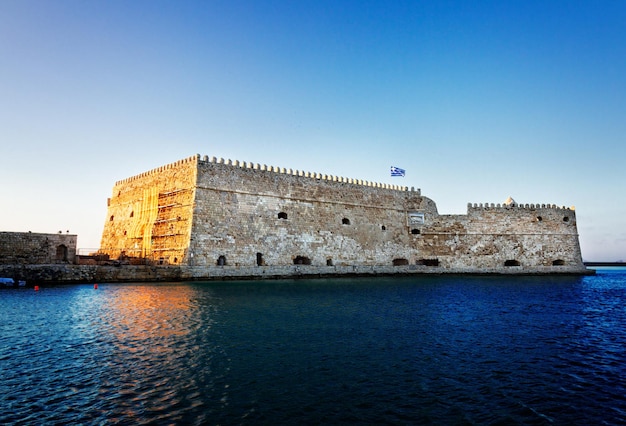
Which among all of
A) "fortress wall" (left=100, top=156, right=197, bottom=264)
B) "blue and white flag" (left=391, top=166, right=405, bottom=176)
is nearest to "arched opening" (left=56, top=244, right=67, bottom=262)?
"fortress wall" (left=100, top=156, right=197, bottom=264)

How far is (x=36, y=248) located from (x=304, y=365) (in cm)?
2089

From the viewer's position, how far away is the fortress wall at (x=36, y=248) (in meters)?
21.1

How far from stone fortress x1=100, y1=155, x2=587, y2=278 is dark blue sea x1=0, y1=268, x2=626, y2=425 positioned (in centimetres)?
1223

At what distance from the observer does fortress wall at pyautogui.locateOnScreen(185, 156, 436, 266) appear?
25750 mm

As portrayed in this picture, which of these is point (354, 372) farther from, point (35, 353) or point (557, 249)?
point (557, 249)

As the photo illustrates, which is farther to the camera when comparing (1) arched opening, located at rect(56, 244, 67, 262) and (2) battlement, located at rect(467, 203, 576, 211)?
(2) battlement, located at rect(467, 203, 576, 211)

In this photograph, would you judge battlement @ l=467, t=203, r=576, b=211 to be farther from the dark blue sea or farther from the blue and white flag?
the dark blue sea

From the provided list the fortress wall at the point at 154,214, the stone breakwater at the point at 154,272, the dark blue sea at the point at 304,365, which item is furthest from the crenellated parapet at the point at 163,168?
the dark blue sea at the point at 304,365

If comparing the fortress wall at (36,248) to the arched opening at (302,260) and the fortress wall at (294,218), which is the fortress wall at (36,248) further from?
the arched opening at (302,260)

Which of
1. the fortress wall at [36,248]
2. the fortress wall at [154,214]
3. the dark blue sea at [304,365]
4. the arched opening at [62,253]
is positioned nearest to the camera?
the dark blue sea at [304,365]

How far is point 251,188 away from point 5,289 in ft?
47.2

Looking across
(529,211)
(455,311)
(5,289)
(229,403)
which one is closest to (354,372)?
(229,403)

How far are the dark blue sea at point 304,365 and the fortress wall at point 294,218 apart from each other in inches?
484

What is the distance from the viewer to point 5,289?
1828 cm
